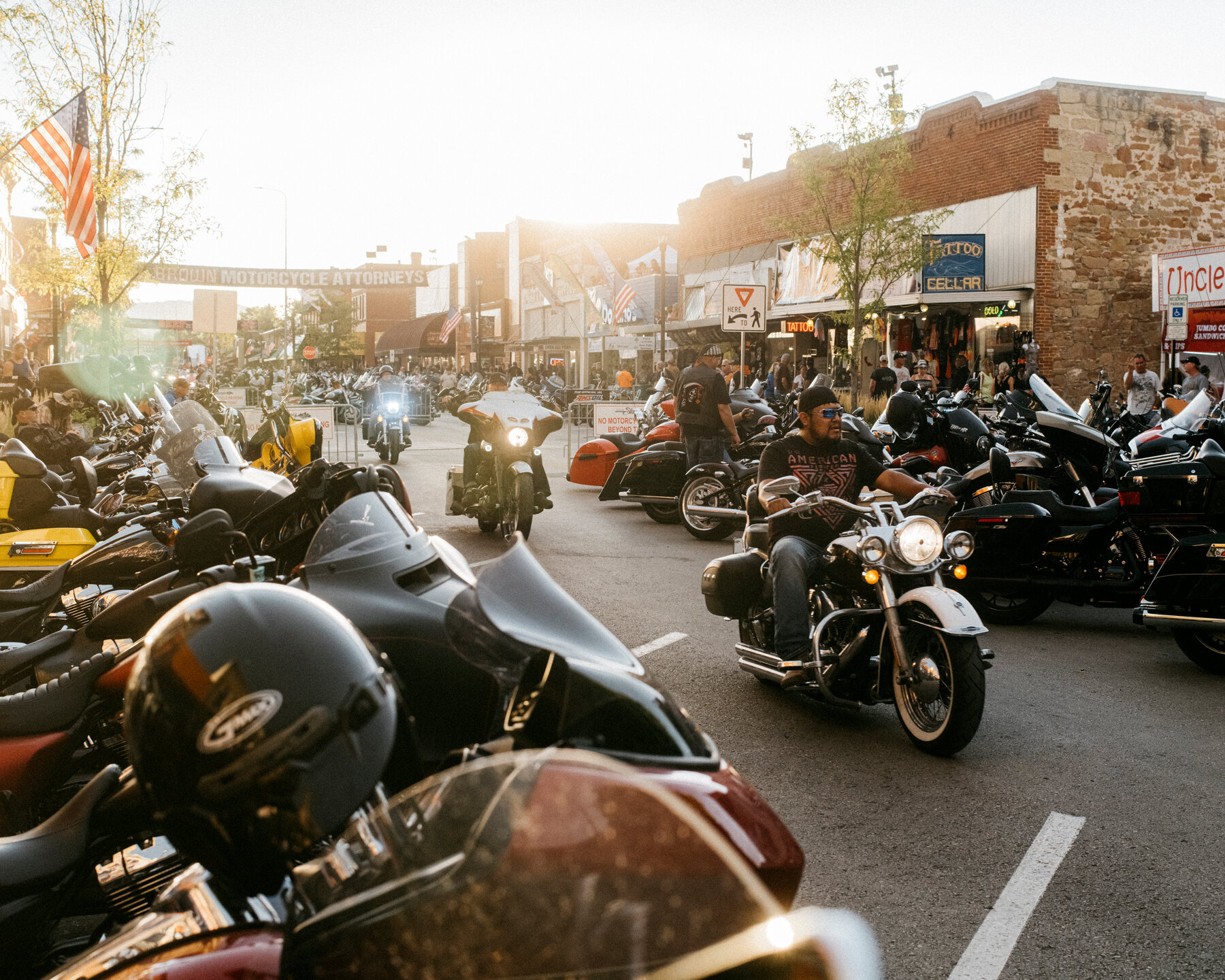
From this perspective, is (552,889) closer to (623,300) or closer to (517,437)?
(517,437)

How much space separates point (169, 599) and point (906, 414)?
8.23 meters

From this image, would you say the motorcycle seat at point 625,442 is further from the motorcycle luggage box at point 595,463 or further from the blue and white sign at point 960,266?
the blue and white sign at point 960,266

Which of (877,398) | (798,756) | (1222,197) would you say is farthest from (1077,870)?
(1222,197)

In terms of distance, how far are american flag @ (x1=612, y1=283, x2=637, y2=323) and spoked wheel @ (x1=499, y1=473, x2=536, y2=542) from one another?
121 feet

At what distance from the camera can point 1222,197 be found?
26.8m

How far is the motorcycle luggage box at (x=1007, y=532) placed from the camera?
782 centimetres

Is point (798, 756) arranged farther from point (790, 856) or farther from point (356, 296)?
point (356, 296)

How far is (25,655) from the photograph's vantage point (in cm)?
404

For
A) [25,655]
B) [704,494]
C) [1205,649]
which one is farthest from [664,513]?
[25,655]

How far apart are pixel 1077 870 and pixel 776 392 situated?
20.8 metres

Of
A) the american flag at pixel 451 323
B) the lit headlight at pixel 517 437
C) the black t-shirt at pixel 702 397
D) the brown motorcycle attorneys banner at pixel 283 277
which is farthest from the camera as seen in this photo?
the american flag at pixel 451 323

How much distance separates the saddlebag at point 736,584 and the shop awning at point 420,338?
247 feet

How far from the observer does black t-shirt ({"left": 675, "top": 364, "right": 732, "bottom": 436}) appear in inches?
489

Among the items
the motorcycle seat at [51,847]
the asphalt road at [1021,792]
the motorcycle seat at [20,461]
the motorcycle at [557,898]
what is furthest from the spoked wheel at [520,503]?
the motorcycle at [557,898]
